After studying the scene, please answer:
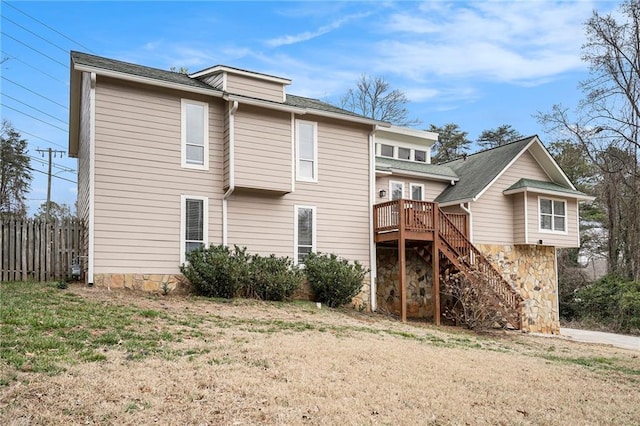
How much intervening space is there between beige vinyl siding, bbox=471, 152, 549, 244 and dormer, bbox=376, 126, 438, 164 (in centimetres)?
375

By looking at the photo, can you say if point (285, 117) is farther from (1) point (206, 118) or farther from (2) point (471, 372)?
(2) point (471, 372)

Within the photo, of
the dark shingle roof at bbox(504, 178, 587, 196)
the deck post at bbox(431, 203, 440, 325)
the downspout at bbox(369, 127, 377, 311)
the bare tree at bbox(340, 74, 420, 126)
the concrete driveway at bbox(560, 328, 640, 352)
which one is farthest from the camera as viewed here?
the bare tree at bbox(340, 74, 420, 126)

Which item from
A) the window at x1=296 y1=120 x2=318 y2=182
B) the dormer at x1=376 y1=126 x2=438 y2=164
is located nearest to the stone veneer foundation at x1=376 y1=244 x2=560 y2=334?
the window at x1=296 y1=120 x2=318 y2=182

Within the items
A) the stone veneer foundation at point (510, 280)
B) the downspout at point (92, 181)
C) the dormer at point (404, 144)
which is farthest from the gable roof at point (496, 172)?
the downspout at point (92, 181)

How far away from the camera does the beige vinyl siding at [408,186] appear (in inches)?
773

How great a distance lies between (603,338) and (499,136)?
26959 mm

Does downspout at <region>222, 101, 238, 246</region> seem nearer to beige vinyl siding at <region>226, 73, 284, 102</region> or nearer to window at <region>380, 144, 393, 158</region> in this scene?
beige vinyl siding at <region>226, 73, 284, 102</region>

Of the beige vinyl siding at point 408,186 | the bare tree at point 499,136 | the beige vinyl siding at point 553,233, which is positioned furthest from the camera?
the bare tree at point 499,136

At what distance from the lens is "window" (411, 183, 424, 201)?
67.5 feet

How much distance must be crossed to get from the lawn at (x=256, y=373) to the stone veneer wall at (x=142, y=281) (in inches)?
55.9

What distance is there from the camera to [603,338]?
19.5m

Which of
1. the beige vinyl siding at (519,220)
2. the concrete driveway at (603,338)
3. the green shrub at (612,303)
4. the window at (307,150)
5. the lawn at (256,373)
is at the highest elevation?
the window at (307,150)

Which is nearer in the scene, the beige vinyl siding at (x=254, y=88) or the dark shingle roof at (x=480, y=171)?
the beige vinyl siding at (x=254, y=88)

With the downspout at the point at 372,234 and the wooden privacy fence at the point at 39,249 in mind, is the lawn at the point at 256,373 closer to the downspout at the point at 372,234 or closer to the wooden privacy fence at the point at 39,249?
the wooden privacy fence at the point at 39,249
